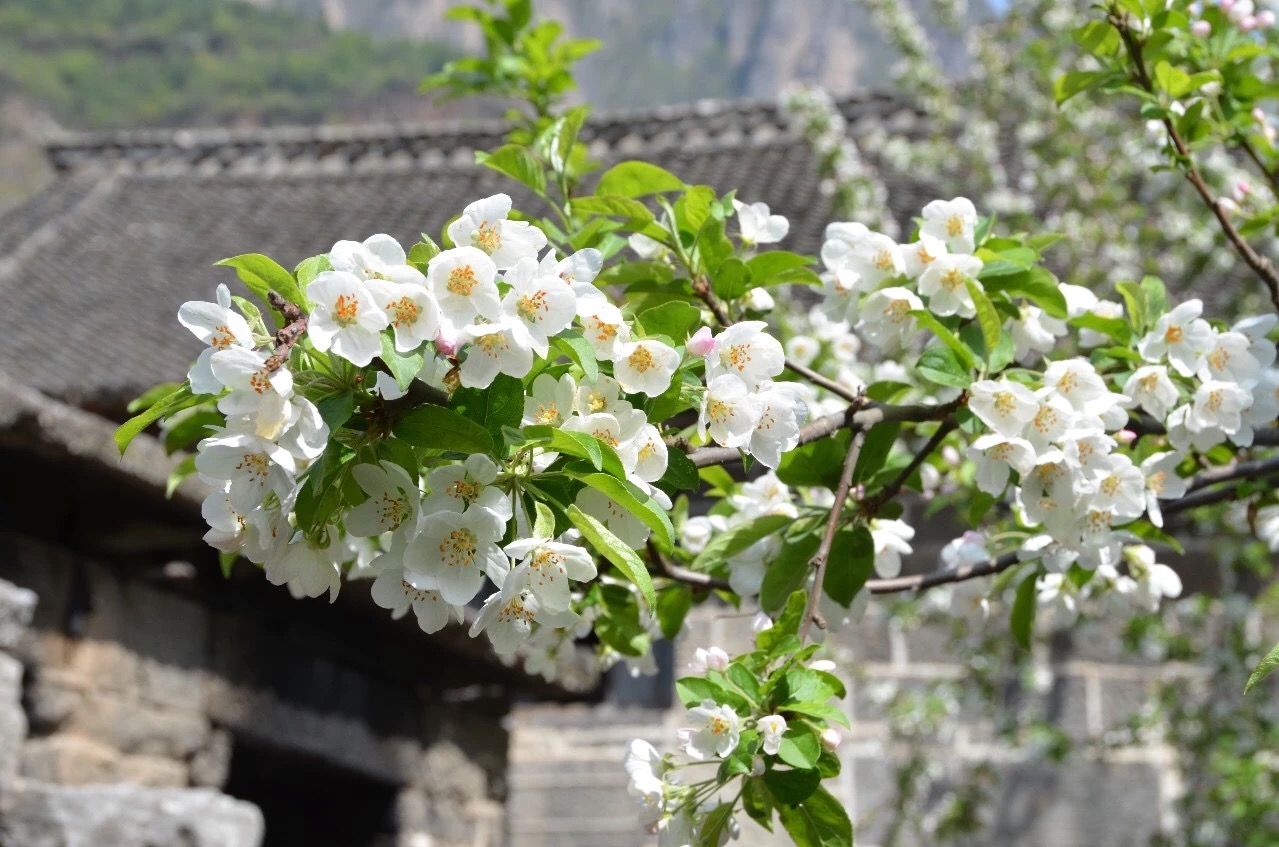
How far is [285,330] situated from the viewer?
1.12 meters

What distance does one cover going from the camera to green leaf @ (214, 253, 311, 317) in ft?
3.79

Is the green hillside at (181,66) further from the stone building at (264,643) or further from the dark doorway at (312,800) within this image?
the dark doorway at (312,800)

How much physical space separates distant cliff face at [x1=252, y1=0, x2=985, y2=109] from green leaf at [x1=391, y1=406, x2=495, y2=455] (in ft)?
204

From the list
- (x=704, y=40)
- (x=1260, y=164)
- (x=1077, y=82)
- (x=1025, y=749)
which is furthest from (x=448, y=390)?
(x=704, y=40)

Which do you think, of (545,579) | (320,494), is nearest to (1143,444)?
(545,579)

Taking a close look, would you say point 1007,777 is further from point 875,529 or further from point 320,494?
point 320,494

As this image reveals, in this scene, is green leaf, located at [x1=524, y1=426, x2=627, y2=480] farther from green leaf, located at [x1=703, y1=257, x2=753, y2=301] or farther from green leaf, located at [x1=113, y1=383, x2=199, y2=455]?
green leaf, located at [x1=703, y1=257, x2=753, y2=301]

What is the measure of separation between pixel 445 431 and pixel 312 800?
3.85 m

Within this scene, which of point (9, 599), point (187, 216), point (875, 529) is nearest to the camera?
point (875, 529)

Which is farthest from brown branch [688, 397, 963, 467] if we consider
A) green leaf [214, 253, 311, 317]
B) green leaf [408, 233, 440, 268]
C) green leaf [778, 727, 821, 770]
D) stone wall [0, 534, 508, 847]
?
stone wall [0, 534, 508, 847]

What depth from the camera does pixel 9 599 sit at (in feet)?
8.75

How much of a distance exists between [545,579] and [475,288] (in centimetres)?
23

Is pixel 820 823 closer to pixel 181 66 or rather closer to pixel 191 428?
pixel 191 428

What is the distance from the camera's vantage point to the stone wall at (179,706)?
2.96 metres
